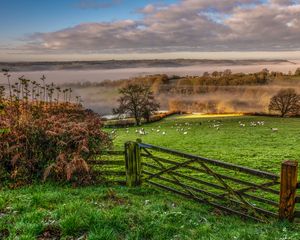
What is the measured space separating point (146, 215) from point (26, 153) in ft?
18.5

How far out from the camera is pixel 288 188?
8.50 metres

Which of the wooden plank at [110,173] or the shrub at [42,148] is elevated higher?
the shrub at [42,148]

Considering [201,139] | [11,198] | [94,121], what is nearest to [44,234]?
[11,198]

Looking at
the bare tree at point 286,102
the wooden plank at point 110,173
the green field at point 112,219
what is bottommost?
the bare tree at point 286,102

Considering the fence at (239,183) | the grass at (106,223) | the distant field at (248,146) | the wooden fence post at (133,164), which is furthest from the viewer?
the distant field at (248,146)

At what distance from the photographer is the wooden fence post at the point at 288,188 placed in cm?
838

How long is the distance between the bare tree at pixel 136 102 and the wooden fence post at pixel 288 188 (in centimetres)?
4785

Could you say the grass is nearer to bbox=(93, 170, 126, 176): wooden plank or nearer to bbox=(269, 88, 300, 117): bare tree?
bbox=(93, 170, 126, 176): wooden plank

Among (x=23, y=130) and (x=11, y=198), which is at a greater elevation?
(x=23, y=130)

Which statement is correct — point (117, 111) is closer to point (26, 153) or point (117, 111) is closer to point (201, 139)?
point (201, 139)

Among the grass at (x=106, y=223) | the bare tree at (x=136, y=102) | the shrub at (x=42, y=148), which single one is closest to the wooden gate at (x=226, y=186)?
the grass at (x=106, y=223)

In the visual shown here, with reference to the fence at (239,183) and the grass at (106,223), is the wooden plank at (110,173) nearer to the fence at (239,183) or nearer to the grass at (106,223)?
the fence at (239,183)

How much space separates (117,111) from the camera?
56781 mm

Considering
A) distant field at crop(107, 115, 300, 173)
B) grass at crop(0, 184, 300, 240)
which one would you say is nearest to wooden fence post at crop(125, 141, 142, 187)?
grass at crop(0, 184, 300, 240)
